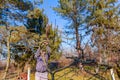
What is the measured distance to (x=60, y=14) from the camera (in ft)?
64.3

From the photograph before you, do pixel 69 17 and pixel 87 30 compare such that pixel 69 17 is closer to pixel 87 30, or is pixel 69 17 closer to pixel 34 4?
pixel 87 30

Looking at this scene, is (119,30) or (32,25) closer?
(119,30)

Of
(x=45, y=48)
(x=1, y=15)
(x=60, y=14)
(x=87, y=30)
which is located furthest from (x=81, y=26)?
(x=45, y=48)

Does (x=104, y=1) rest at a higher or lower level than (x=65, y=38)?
higher

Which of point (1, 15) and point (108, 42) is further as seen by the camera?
point (1, 15)

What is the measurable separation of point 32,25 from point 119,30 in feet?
20.3

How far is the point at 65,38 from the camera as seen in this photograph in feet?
64.5

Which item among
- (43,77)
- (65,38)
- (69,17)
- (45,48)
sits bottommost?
(43,77)

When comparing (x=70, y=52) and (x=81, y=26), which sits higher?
(x=81, y=26)

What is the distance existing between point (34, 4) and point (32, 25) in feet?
6.77

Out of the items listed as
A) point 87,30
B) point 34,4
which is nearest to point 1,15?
point 34,4

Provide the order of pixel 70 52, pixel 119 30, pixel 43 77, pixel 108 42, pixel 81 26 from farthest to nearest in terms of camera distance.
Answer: pixel 70 52 < pixel 81 26 < pixel 119 30 < pixel 108 42 < pixel 43 77

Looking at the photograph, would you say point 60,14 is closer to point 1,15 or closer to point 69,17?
point 69,17

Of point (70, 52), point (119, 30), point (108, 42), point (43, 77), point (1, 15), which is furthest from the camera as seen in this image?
point (70, 52)
